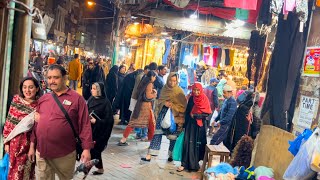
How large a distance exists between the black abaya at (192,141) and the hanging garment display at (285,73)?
5.92ft

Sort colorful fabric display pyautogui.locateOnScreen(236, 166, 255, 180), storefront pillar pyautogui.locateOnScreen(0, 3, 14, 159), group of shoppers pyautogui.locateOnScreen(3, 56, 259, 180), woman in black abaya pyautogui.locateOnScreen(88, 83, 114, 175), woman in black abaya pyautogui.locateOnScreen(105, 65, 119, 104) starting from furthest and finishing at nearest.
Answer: woman in black abaya pyautogui.locateOnScreen(105, 65, 119, 104) < woman in black abaya pyautogui.locateOnScreen(88, 83, 114, 175) < colorful fabric display pyautogui.locateOnScreen(236, 166, 255, 180) < storefront pillar pyautogui.locateOnScreen(0, 3, 14, 159) < group of shoppers pyautogui.locateOnScreen(3, 56, 259, 180)

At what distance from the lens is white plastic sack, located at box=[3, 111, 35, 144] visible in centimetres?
391

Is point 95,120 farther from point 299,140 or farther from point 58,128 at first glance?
point 299,140

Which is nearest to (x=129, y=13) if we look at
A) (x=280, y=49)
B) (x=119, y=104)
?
(x=119, y=104)

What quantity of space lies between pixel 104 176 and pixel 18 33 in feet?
9.99

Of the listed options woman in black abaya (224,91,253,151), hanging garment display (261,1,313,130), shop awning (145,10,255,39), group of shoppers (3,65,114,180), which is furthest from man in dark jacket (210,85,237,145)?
shop awning (145,10,255,39)

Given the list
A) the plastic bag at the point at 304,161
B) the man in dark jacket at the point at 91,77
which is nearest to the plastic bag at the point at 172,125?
the plastic bag at the point at 304,161

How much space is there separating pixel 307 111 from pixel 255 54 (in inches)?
100.0

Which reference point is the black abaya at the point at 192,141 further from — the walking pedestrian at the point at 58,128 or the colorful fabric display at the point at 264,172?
the walking pedestrian at the point at 58,128

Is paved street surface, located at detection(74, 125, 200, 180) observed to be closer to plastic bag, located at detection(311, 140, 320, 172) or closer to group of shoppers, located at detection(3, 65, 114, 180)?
group of shoppers, located at detection(3, 65, 114, 180)

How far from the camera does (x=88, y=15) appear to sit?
40531 millimetres

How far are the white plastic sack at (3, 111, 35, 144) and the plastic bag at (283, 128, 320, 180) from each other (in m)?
3.03

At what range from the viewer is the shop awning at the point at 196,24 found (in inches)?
531

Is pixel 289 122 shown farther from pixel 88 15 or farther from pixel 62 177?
pixel 88 15
